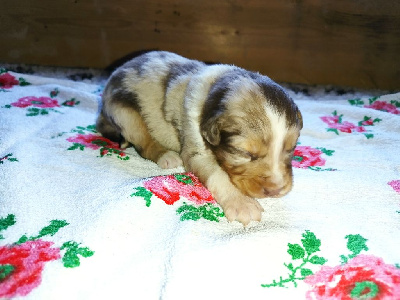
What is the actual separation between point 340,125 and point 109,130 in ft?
7.53

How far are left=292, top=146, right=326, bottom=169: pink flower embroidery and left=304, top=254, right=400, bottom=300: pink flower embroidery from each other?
1.23 metres

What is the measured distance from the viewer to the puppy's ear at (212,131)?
8.09 feet

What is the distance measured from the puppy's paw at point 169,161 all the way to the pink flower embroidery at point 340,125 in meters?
1.73

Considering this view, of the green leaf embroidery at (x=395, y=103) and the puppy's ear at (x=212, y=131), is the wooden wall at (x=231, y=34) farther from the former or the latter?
the puppy's ear at (x=212, y=131)

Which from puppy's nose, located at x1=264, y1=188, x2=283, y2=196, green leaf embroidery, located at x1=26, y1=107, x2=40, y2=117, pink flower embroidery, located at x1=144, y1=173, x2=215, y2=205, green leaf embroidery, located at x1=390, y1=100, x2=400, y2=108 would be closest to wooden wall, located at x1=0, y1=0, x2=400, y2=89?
green leaf embroidery, located at x1=390, y1=100, x2=400, y2=108

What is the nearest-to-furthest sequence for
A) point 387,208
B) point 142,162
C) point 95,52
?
point 387,208
point 142,162
point 95,52

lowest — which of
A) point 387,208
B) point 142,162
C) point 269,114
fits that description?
point 142,162

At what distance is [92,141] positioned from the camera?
3582mm

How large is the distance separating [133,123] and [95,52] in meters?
2.74

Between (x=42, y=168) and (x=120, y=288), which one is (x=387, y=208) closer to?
(x=120, y=288)

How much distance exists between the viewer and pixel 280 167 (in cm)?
243

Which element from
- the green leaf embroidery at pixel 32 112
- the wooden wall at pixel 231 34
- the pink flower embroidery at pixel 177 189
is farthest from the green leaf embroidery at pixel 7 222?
the wooden wall at pixel 231 34

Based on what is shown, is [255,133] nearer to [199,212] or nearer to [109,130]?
[199,212]

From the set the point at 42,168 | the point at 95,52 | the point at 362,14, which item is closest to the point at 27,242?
the point at 42,168
